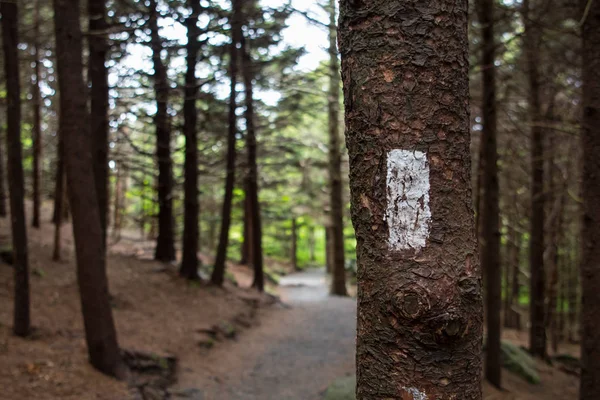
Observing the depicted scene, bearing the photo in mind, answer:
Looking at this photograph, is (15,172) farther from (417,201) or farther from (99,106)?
(417,201)

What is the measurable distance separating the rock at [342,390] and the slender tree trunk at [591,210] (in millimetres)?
2955

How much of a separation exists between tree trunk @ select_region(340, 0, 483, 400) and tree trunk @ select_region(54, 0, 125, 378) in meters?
5.77

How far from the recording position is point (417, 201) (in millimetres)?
1631

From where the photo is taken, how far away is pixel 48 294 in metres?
9.39

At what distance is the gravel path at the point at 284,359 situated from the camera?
26.5 ft

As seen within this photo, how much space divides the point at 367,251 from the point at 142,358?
24.1 ft

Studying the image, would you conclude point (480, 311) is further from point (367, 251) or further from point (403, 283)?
point (367, 251)

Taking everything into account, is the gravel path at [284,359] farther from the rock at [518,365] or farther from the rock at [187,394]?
the rock at [518,365]

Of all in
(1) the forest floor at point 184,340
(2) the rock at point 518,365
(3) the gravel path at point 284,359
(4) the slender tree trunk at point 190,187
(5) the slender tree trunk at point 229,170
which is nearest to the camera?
(1) the forest floor at point 184,340

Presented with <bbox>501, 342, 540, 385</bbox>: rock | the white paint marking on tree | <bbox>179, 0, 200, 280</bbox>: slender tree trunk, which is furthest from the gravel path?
the white paint marking on tree

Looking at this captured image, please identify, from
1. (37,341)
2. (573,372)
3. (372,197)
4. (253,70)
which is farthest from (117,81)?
(573,372)

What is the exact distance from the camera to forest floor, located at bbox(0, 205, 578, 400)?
6594 millimetres

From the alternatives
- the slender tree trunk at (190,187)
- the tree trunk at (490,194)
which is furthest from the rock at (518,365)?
the slender tree trunk at (190,187)

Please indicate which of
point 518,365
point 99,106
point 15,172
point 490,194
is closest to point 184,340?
point 15,172
